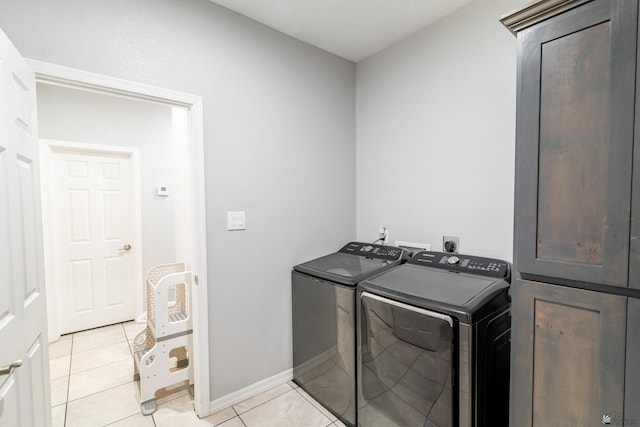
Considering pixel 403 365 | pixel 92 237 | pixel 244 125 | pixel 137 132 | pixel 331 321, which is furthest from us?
pixel 137 132

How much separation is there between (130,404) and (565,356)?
2557 millimetres

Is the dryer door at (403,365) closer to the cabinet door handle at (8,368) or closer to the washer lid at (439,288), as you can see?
the washer lid at (439,288)

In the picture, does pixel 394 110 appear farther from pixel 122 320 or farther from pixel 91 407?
pixel 122 320

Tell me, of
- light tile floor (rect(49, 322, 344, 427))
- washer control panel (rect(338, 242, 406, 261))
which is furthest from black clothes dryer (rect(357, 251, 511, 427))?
light tile floor (rect(49, 322, 344, 427))

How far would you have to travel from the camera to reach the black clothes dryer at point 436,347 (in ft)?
4.25

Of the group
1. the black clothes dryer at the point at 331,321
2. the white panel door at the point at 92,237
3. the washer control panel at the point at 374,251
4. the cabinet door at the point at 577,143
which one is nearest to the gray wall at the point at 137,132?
the white panel door at the point at 92,237

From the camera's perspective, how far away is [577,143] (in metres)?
1.02

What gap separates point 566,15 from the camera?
103 cm

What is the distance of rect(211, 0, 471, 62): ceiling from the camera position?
1.91m

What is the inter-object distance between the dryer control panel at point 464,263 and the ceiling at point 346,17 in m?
1.65

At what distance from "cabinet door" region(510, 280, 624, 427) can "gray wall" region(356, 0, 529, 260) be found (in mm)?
745

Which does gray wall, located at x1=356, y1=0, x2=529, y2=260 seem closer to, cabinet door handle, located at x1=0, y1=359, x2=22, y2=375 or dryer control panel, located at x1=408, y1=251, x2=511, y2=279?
dryer control panel, located at x1=408, y1=251, x2=511, y2=279

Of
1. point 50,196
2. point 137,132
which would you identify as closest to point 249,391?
point 50,196

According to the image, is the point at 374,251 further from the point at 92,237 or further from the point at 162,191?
the point at 92,237
